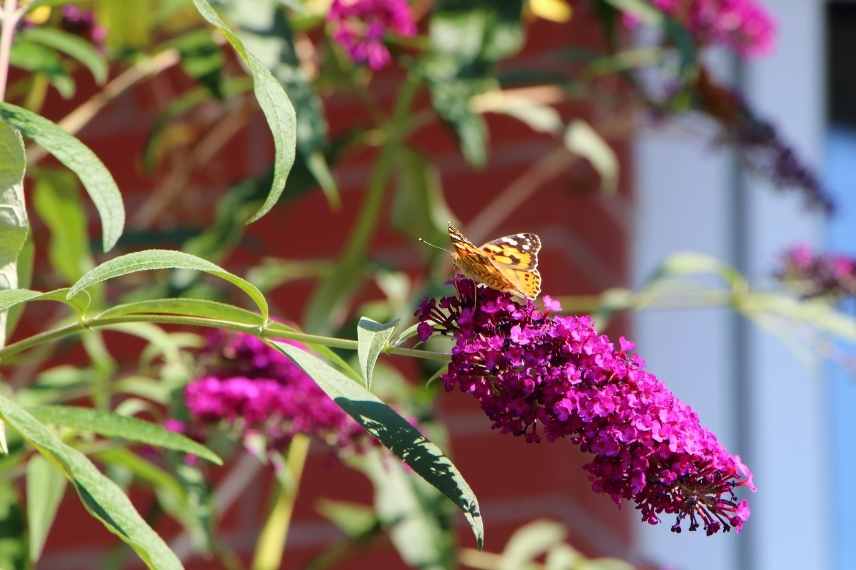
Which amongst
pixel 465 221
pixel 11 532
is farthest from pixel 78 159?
pixel 465 221

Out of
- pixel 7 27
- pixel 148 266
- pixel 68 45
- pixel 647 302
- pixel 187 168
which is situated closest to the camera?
pixel 148 266

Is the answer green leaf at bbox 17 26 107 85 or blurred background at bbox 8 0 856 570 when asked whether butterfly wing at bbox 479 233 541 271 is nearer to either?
green leaf at bbox 17 26 107 85

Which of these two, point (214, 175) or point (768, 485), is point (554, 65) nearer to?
point (214, 175)

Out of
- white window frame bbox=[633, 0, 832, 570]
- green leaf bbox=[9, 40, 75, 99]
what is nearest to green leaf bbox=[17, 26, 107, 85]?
green leaf bbox=[9, 40, 75, 99]

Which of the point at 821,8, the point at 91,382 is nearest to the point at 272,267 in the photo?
the point at 91,382

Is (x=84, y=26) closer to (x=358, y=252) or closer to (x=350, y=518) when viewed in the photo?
(x=358, y=252)

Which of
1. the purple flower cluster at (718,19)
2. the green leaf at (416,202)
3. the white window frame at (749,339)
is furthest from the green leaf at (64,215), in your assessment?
the white window frame at (749,339)

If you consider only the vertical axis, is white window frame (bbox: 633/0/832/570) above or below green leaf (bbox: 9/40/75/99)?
below
